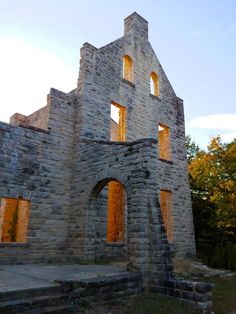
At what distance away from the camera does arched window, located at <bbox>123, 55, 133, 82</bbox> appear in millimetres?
A: 13438

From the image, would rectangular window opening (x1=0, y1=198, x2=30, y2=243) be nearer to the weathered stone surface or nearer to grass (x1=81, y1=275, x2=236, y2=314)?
the weathered stone surface

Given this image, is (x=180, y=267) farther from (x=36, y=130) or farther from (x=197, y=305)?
(x=36, y=130)

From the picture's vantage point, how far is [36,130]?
9828 mm

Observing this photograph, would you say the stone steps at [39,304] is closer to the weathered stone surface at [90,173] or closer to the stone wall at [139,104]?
the weathered stone surface at [90,173]

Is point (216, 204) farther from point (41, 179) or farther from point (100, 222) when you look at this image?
point (41, 179)

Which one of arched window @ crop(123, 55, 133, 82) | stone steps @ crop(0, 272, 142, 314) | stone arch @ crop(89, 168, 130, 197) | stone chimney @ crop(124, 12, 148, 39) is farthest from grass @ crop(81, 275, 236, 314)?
stone chimney @ crop(124, 12, 148, 39)

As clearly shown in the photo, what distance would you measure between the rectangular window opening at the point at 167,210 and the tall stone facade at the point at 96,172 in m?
0.04

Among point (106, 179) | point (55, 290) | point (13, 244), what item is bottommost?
point (55, 290)

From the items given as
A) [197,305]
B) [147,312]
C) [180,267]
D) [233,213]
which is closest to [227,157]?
[233,213]

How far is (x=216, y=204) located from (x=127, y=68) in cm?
764

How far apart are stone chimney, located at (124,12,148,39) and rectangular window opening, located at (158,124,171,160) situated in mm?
4753

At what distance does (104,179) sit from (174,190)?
5.71 m

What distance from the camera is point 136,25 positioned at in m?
14.5

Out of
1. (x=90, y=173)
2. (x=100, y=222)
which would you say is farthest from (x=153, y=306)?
(x=90, y=173)
